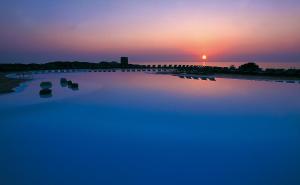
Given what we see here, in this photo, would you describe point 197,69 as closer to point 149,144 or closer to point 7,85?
point 7,85

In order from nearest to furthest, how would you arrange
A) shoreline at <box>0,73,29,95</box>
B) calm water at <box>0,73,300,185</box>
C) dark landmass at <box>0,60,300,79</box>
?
calm water at <box>0,73,300,185</box>
shoreline at <box>0,73,29,95</box>
dark landmass at <box>0,60,300,79</box>

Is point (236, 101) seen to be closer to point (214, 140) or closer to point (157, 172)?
point (214, 140)

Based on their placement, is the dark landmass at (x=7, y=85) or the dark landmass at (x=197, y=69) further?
the dark landmass at (x=197, y=69)

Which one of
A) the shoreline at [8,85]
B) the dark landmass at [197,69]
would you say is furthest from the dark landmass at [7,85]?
the dark landmass at [197,69]

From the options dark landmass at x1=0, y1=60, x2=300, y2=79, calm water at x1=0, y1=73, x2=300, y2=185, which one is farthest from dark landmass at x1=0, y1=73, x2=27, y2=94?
dark landmass at x1=0, y1=60, x2=300, y2=79

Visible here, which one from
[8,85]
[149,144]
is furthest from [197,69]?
[149,144]

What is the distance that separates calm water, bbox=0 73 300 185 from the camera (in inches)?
202

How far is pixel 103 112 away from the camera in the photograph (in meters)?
Answer: 11.4

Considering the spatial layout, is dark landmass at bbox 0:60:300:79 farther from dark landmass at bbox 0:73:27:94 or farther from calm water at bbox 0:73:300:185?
dark landmass at bbox 0:73:27:94

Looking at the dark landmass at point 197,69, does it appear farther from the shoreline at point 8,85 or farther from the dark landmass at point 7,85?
the dark landmass at point 7,85

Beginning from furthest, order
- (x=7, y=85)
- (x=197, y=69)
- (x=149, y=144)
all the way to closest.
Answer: (x=197, y=69) → (x=7, y=85) → (x=149, y=144)

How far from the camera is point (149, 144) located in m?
7.10

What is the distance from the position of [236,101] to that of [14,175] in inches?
486

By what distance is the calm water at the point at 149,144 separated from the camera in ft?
16.8
